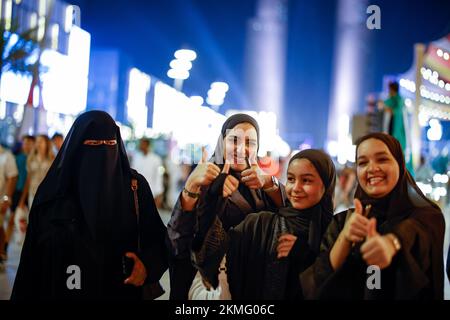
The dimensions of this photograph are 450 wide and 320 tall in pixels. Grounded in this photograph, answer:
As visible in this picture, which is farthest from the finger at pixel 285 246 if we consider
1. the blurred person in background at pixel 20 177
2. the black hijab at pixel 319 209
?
the blurred person in background at pixel 20 177

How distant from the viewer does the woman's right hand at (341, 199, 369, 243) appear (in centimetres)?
289

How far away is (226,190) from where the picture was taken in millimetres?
3328

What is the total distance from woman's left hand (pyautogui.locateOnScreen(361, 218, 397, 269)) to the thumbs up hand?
79 centimetres

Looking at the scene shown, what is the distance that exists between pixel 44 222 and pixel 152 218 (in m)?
0.60

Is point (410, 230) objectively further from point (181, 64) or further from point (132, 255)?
point (181, 64)

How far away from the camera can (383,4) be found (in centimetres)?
362

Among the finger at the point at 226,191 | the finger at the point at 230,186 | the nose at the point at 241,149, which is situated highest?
the nose at the point at 241,149

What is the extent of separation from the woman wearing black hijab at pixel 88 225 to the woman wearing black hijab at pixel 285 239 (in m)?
0.45

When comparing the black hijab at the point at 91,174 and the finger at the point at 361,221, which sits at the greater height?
the black hijab at the point at 91,174

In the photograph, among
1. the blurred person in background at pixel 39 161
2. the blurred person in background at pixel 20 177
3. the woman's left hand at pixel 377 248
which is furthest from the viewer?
the blurred person in background at pixel 20 177

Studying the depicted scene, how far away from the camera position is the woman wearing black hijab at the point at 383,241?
2887mm

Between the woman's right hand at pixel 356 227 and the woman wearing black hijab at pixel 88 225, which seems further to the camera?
the woman wearing black hijab at pixel 88 225

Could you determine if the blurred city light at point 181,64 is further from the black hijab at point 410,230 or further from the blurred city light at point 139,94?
the black hijab at point 410,230

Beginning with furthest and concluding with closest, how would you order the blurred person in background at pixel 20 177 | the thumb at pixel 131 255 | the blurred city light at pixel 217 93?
1. the blurred person in background at pixel 20 177
2. the blurred city light at pixel 217 93
3. the thumb at pixel 131 255
